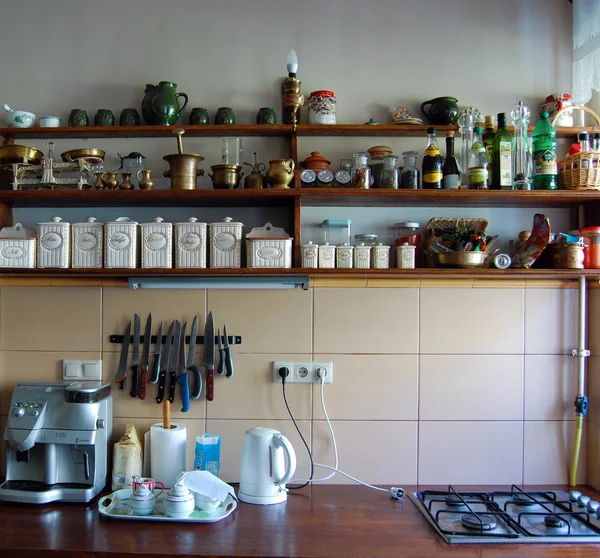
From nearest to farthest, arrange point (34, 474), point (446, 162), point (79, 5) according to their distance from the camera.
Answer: point (34, 474)
point (446, 162)
point (79, 5)

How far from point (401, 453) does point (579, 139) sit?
4.00 feet

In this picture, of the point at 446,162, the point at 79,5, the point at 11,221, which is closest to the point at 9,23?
the point at 79,5

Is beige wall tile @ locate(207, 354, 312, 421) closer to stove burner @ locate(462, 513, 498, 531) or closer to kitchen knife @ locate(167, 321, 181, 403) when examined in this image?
kitchen knife @ locate(167, 321, 181, 403)

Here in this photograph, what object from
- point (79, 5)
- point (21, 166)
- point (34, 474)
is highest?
point (79, 5)

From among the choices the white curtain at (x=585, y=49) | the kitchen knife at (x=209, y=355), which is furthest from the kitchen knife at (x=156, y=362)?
the white curtain at (x=585, y=49)

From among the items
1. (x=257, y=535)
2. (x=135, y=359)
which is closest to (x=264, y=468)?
(x=257, y=535)

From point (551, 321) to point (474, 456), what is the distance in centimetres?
55

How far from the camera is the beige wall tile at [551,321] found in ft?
6.43

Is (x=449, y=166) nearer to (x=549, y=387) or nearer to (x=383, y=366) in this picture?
(x=383, y=366)

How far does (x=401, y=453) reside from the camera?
6.35 ft

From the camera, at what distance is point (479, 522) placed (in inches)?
60.1

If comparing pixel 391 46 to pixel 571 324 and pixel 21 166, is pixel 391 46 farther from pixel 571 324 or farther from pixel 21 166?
pixel 21 166

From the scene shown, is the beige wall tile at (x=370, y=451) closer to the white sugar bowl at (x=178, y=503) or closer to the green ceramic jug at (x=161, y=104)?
the white sugar bowl at (x=178, y=503)

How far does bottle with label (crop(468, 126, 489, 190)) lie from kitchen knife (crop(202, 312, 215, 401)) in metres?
0.99
